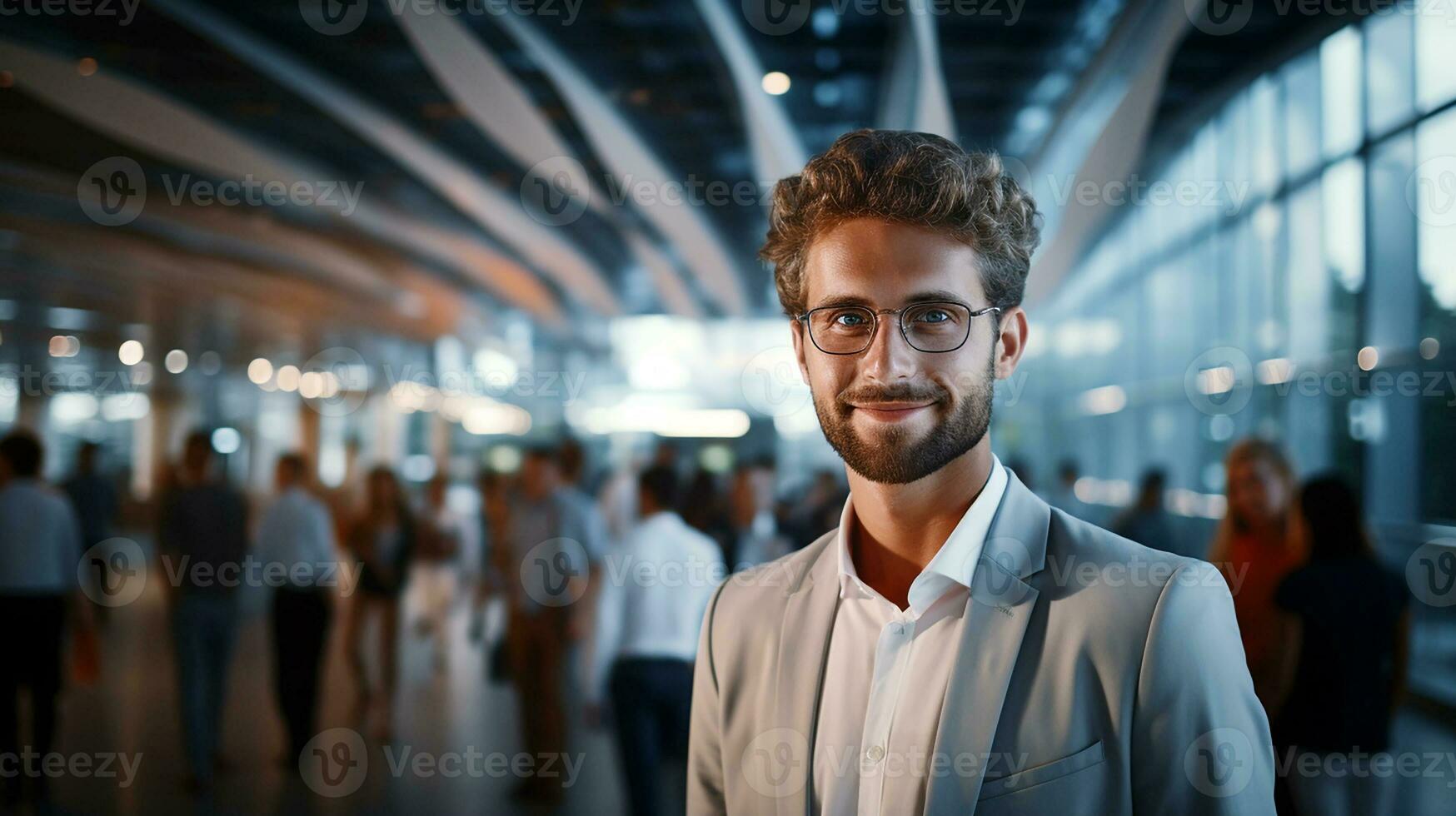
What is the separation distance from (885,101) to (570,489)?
171 inches

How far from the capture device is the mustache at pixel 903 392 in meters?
1.54

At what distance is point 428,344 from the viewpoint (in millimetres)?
22016

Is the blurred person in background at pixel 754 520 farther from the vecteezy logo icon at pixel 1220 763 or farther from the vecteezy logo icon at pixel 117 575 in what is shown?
the vecteezy logo icon at pixel 117 575

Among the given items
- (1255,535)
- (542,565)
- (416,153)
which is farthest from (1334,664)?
(416,153)

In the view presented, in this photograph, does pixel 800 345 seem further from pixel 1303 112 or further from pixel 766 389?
pixel 766 389

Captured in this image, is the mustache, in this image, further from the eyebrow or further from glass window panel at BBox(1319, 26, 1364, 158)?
glass window panel at BBox(1319, 26, 1364, 158)

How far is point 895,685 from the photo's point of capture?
64.7 inches

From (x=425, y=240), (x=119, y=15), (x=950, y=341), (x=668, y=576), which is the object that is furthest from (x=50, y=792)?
(x=425, y=240)

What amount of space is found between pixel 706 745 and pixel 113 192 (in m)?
13.4

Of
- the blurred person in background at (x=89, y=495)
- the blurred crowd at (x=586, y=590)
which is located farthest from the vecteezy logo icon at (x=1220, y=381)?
the blurred person in background at (x=89, y=495)

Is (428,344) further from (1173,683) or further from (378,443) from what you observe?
(1173,683)

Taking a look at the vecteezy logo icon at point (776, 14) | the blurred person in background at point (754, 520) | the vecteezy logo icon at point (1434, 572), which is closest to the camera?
the blurred person in background at point (754, 520)

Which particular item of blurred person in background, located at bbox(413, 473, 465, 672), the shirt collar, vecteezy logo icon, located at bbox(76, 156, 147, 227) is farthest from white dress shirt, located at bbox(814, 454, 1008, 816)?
vecteezy logo icon, located at bbox(76, 156, 147, 227)

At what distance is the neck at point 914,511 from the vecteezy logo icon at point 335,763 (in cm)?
545
